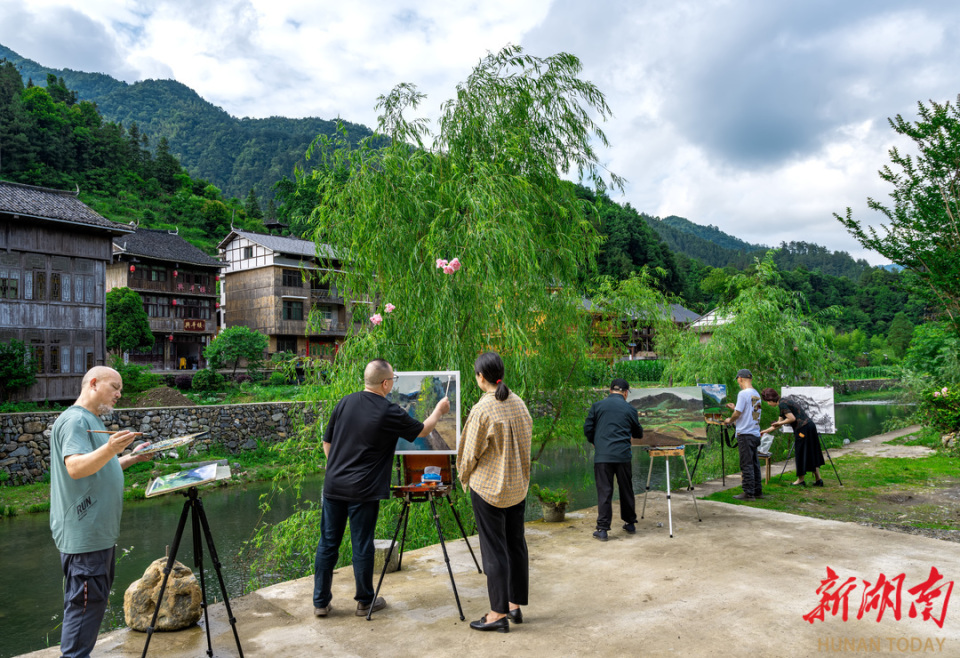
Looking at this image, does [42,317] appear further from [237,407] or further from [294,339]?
[294,339]

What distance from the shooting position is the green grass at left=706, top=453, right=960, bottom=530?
623 centimetres

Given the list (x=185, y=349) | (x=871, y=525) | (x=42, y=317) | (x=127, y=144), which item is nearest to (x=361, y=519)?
(x=871, y=525)

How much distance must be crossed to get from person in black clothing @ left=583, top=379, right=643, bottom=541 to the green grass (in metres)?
2.17

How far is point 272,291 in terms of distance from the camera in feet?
101

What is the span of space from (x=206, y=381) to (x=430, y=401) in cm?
1996

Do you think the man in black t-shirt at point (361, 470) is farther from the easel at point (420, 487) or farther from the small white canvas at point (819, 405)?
the small white canvas at point (819, 405)

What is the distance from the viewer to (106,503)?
9.16 feet

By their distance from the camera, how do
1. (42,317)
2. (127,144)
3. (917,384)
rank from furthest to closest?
(127,144)
(42,317)
(917,384)

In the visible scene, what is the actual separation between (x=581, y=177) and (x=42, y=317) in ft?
58.1

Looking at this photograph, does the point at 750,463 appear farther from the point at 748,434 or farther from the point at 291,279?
the point at 291,279

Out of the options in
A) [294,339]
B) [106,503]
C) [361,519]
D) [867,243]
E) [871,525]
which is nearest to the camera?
[106,503]

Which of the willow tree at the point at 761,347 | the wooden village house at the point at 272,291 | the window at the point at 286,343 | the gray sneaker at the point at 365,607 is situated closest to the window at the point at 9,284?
the wooden village house at the point at 272,291

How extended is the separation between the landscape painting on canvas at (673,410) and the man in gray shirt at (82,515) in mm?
5346

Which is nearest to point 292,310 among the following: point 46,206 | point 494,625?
point 46,206
